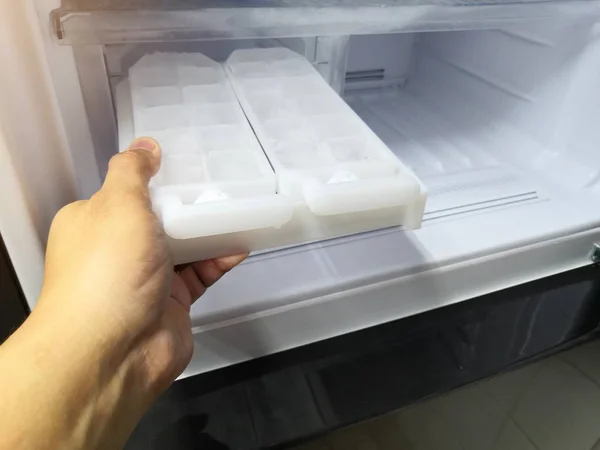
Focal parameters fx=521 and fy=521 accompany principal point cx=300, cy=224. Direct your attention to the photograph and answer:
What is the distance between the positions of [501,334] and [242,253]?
449mm

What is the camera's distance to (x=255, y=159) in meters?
0.60

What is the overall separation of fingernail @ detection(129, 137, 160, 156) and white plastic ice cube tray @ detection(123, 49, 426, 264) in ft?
0.11

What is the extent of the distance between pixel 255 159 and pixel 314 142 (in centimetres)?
8

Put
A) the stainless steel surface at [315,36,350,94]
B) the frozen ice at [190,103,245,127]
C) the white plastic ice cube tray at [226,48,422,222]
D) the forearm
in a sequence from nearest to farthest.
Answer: the forearm, the white plastic ice cube tray at [226,48,422,222], the frozen ice at [190,103,245,127], the stainless steel surface at [315,36,350,94]

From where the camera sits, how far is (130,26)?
1.93 feet

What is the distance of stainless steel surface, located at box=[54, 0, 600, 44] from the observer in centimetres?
57

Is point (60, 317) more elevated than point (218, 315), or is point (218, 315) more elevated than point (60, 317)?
point (60, 317)

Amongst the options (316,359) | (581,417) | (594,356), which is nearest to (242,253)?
(316,359)

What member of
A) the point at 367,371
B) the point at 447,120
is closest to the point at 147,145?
the point at 367,371

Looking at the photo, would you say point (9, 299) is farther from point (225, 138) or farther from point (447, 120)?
Answer: point (447, 120)

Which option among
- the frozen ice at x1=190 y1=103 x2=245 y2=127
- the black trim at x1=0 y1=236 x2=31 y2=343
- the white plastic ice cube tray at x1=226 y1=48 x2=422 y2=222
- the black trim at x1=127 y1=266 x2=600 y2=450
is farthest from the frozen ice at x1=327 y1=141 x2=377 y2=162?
the black trim at x1=0 y1=236 x2=31 y2=343

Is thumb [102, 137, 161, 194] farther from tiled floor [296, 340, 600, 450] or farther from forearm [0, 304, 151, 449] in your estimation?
tiled floor [296, 340, 600, 450]

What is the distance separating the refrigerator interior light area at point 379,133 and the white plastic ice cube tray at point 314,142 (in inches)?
3.0

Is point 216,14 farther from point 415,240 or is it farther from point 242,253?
point 415,240
